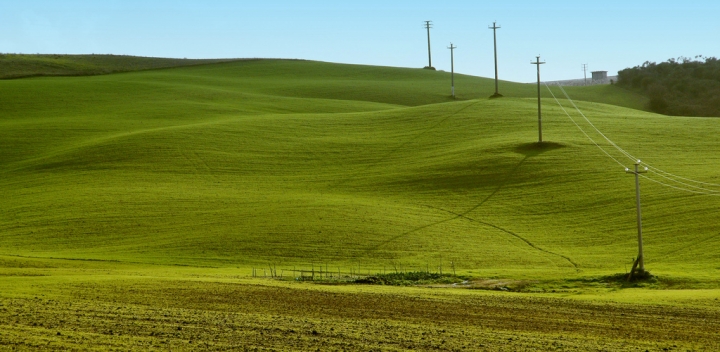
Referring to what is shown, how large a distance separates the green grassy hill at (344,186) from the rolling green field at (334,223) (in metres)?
0.19

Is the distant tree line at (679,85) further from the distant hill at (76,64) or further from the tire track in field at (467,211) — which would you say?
the distant hill at (76,64)

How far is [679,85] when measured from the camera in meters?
99.8

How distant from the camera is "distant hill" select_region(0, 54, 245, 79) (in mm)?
96625

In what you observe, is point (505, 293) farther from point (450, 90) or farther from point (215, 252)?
point (450, 90)

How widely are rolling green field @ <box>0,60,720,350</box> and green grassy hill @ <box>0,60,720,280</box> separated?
189 millimetres

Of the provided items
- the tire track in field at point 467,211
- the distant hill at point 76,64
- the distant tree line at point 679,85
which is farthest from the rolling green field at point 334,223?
the distant tree line at point 679,85

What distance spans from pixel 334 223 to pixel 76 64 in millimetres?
→ 75574

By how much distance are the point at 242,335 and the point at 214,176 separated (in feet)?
121

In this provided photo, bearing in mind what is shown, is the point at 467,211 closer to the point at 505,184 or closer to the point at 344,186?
the point at 505,184

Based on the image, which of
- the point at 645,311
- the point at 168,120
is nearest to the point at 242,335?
the point at 645,311

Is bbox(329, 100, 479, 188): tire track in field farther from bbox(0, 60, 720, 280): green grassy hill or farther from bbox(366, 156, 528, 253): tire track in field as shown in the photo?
bbox(366, 156, 528, 253): tire track in field

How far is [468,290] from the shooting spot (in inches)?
1101

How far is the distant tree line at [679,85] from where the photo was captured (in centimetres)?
9406

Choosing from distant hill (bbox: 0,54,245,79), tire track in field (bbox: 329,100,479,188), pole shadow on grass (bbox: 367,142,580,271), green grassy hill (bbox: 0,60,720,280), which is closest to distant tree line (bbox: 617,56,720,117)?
green grassy hill (bbox: 0,60,720,280)
